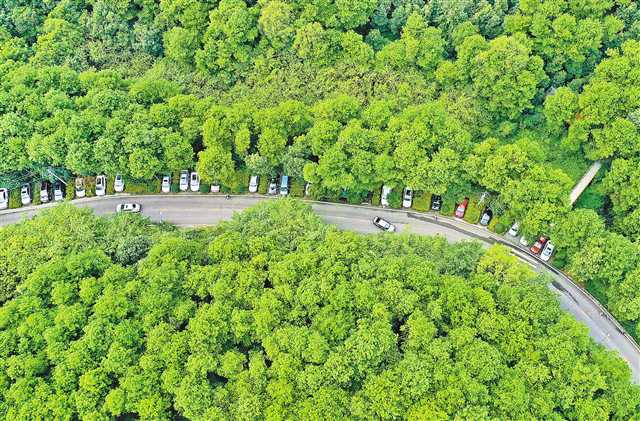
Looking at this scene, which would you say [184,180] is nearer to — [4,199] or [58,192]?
[58,192]

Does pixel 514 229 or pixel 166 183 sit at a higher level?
pixel 514 229

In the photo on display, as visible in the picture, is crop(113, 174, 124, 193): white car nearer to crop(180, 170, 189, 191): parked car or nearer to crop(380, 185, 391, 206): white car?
crop(180, 170, 189, 191): parked car

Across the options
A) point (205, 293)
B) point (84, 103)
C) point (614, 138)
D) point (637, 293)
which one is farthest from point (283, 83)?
point (637, 293)

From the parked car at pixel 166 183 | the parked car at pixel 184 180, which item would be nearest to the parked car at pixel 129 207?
the parked car at pixel 166 183

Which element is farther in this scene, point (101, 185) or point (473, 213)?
point (101, 185)

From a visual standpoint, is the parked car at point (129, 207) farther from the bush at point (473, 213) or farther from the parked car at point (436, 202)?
the bush at point (473, 213)

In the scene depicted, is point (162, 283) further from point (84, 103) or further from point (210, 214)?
point (84, 103)

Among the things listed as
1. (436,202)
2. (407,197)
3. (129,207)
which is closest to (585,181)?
(436,202)
